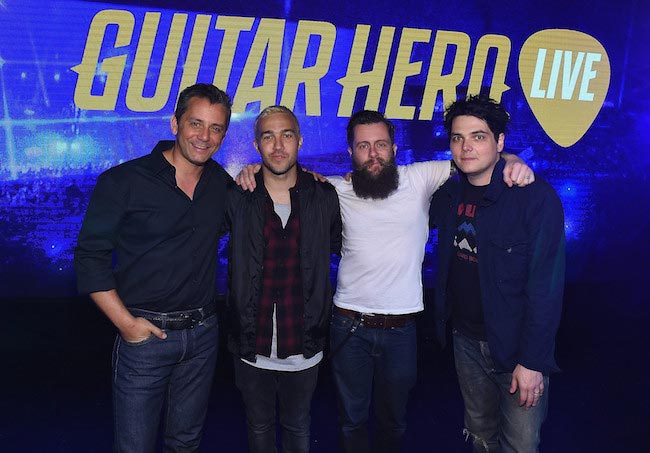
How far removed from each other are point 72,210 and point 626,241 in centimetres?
706

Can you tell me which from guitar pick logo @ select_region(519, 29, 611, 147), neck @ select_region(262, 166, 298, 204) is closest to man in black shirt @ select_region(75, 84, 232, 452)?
neck @ select_region(262, 166, 298, 204)

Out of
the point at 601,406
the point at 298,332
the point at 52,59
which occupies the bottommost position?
the point at 601,406

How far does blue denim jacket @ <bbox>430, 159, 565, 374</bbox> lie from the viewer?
1.85 metres

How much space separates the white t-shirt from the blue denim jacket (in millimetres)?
381

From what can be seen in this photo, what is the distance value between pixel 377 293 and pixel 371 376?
421mm

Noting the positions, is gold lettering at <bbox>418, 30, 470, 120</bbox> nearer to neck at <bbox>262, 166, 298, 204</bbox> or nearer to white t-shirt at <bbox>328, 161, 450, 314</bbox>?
white t-shirt at <bbox>328, 161, 450, 314</bbox>

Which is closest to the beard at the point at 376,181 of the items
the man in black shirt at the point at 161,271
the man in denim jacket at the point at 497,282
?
the man in denim jacket at the point at 497,282

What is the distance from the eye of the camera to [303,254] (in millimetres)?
2135

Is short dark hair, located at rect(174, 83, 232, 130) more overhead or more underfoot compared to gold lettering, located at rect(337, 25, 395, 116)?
more underfoot

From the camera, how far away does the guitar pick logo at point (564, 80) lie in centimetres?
604

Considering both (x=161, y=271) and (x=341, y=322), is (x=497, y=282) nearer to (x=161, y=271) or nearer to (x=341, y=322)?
(x=341, y=322)

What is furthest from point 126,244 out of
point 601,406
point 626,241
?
point 626,241

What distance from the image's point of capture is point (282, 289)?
212 centimetres

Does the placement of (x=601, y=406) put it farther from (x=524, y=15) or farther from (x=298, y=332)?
(x=524, y=15)
